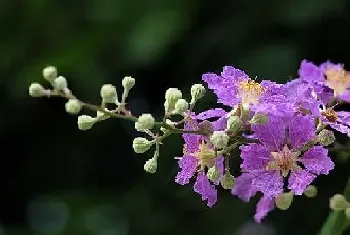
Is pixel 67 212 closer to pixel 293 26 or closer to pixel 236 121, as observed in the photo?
pixel 293 26

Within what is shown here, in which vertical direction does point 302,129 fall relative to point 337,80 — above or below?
below

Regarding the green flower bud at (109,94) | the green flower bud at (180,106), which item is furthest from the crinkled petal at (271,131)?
the green flower bud at (109,94)

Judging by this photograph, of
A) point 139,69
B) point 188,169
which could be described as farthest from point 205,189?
point 139,69

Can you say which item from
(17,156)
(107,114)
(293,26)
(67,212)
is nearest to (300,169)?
(107,114)

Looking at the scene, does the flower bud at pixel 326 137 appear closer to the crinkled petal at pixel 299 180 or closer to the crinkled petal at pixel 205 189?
the crinkled petal at pixel 299 180

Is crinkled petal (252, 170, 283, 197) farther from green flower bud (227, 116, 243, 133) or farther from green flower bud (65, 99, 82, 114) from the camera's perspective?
green flower bud (65, 99, 82, 114)

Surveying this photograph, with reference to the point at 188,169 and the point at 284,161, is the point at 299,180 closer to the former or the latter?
the point at 284,161
